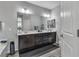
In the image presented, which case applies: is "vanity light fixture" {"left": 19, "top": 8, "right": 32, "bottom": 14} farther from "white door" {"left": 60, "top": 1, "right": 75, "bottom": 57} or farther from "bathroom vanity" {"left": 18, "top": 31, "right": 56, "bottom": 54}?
"white door" {"left": 60, "top": 1, "right": 75, "bottom": 57}

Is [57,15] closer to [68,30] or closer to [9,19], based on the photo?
[9,19]

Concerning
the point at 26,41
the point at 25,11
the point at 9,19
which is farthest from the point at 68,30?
the point at 25,11

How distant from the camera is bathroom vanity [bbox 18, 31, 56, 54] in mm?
3546

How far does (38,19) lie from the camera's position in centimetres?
489

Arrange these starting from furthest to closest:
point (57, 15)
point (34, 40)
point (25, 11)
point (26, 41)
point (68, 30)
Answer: point (57, 15), point (25, 11), point (34, 40), point (26, 41), point (68, 30)

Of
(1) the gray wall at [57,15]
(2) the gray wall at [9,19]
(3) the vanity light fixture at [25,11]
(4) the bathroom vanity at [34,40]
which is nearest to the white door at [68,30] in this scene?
(4) the bathroom vanity at [34,40]

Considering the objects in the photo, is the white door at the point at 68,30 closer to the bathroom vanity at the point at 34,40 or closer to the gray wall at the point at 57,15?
the bathroom vanity at the point at 34,40

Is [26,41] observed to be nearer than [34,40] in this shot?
Yes

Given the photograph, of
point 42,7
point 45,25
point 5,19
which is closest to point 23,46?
point 5,19

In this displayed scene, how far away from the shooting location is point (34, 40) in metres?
4.08

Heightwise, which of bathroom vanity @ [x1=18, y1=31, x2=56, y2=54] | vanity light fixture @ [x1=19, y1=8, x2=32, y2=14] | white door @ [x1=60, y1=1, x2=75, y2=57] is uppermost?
vanity light fixture @ [x1=19, y1=8, x2=32, y2=14]

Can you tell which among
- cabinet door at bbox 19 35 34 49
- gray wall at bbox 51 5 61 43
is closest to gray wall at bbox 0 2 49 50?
cabinet door at bbox 19 35 34 49

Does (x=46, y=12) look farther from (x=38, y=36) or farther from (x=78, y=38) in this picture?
(x=78, y=38)

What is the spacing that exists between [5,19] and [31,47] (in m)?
1.68
